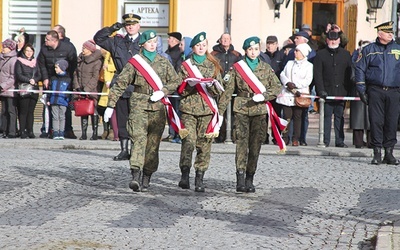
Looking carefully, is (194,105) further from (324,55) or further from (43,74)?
(43,74)

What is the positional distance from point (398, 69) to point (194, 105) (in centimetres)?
469

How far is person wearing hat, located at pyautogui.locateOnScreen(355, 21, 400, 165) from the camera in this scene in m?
17.0

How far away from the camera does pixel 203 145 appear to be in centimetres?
1340

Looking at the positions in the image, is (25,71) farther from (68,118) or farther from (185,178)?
(185,178)

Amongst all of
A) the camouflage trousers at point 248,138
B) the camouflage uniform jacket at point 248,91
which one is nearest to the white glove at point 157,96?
the camouflage uniform jacket at point 248,91

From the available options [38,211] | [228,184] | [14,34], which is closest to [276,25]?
[14,34]

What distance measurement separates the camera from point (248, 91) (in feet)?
43.9

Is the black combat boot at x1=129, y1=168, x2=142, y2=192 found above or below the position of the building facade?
below

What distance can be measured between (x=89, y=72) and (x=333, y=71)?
440 cm

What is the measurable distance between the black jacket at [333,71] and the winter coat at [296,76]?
145mm

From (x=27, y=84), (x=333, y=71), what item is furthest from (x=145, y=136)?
(x=27, y=84)

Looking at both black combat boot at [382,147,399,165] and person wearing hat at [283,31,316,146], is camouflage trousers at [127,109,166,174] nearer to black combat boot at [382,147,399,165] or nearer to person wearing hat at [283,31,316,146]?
black combat boot at [382,147,399,165]

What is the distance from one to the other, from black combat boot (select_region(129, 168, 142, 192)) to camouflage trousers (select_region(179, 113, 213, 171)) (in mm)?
657

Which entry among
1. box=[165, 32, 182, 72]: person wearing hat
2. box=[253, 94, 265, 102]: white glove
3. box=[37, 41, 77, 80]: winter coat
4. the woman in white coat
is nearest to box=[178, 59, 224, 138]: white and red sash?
box=[253, 94, 265, 102]: white glove
